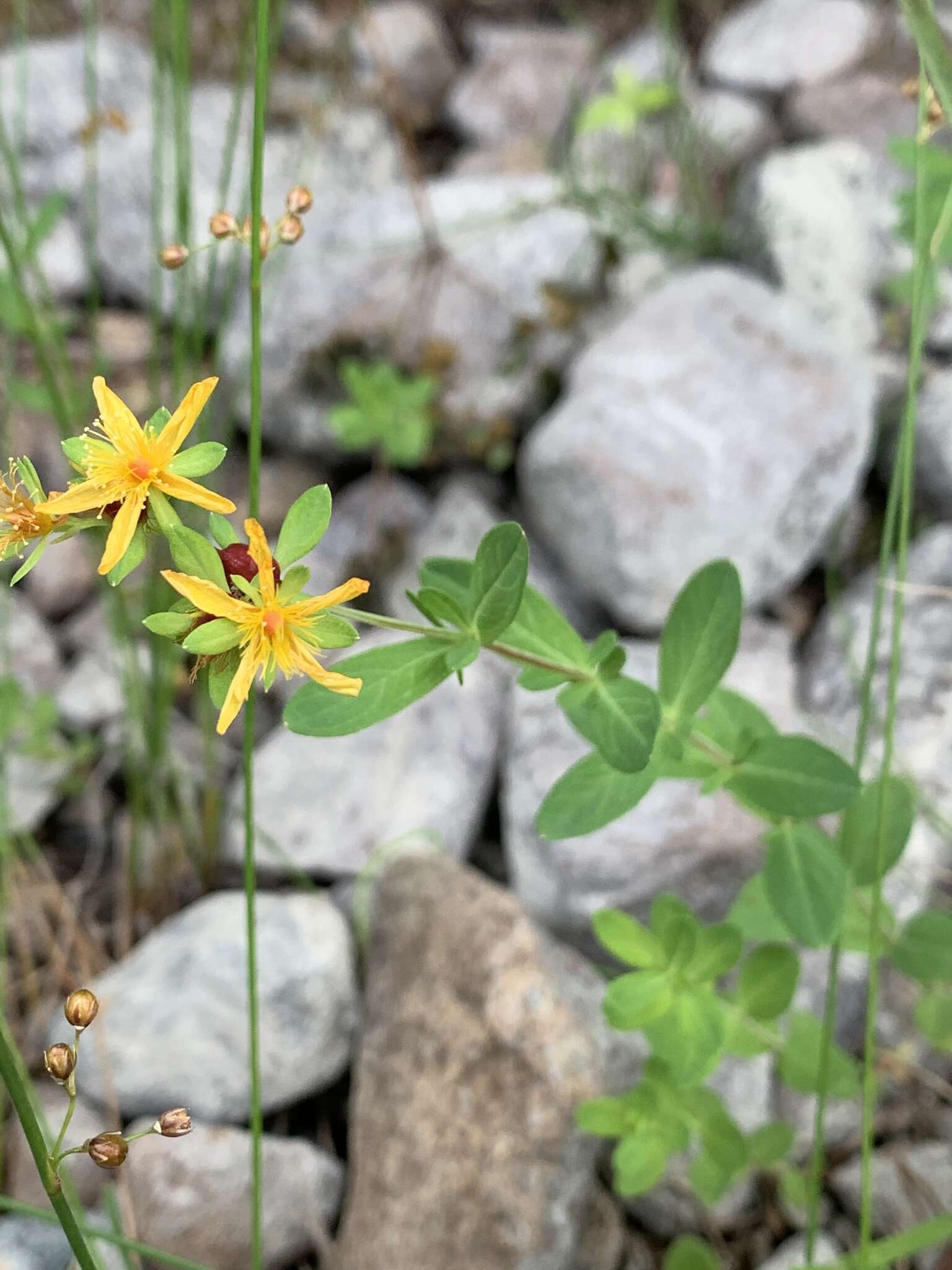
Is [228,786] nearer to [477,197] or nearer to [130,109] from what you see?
[477,197]

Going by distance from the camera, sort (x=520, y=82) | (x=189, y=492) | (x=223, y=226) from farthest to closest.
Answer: (x=520, y=82) → (x=223, y=226) → (x=189, y=492)

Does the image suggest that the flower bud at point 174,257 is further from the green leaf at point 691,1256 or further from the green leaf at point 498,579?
the green leaf at point 691,1256

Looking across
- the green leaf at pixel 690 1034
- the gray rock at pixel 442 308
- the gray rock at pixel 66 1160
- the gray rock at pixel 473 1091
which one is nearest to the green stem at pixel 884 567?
the green leaf at pixel 690 1034

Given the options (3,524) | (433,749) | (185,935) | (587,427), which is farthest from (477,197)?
(3,524)

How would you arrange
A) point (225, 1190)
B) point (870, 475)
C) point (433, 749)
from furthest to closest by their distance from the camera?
point (870, 475) → point (433, 749) → point (225, 1190)

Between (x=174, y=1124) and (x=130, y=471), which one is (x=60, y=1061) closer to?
(x=174, y=1124)

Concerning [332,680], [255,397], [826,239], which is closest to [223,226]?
[255,397]

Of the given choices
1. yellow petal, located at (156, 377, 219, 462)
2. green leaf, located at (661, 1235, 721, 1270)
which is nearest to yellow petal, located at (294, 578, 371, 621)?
yellow petal, located at (156, 377, 219, 462)
